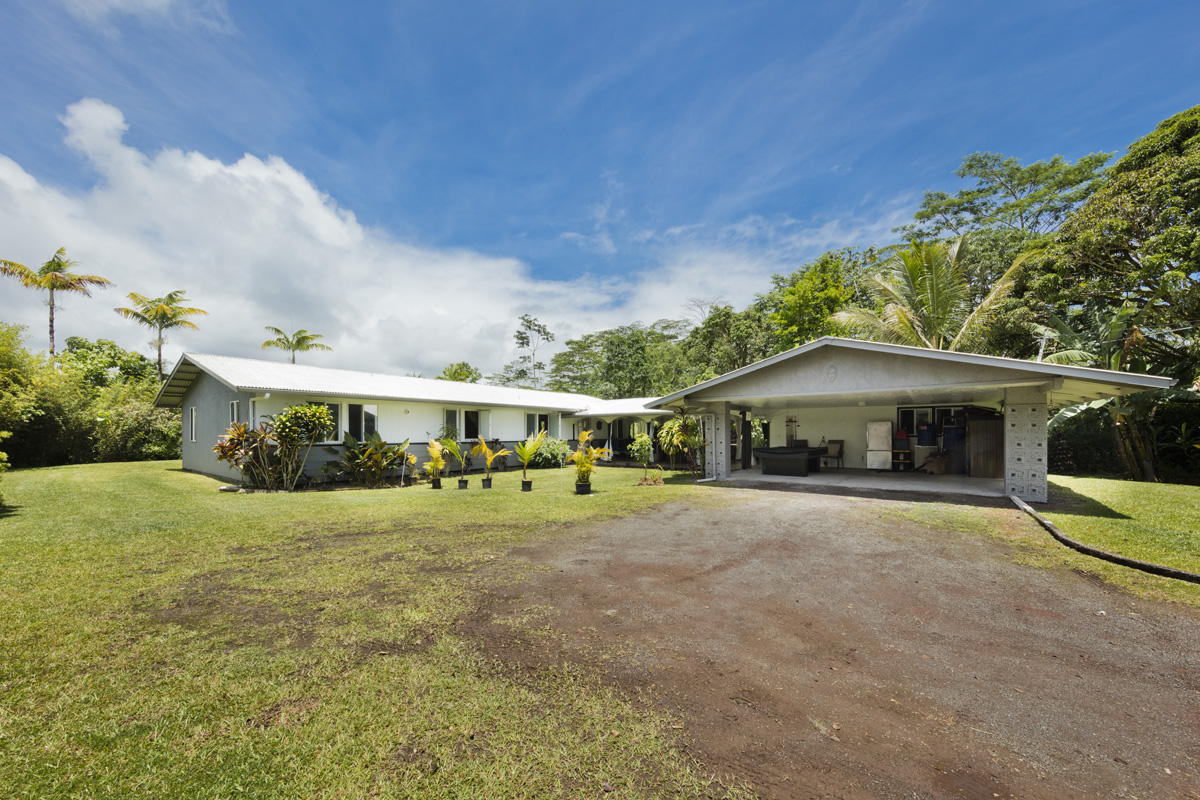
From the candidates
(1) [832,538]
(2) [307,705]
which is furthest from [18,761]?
(1) [832,538]

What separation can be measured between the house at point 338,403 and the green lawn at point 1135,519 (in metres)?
14.2

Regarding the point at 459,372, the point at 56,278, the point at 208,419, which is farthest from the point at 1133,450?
the point at 56,278

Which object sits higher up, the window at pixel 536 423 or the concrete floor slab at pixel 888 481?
the window at pixel 536 423

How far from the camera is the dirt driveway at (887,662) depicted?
2.33 m

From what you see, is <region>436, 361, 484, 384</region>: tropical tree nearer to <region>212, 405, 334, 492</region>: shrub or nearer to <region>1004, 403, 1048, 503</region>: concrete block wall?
<region>212, 405, 334, 492</region>: shrub

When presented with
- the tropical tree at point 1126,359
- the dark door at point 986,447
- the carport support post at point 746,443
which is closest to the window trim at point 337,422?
the carport support post at point 746,443

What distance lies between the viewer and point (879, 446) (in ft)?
52.2

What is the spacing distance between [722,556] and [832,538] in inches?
82.1

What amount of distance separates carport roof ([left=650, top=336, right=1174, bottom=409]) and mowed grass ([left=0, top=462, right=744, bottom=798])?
8.61 meters

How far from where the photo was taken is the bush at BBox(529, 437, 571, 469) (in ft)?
65.3

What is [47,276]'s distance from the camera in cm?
2327

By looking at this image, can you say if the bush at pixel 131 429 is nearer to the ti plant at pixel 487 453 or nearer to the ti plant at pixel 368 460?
the ti plant at pixel 368 460

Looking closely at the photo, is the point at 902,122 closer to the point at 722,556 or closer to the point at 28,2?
the point at 722,556

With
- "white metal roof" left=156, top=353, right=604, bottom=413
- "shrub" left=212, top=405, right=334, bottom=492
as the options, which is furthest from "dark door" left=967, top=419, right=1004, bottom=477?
"shrub" left=212, top=405, right=334, bottom=492
